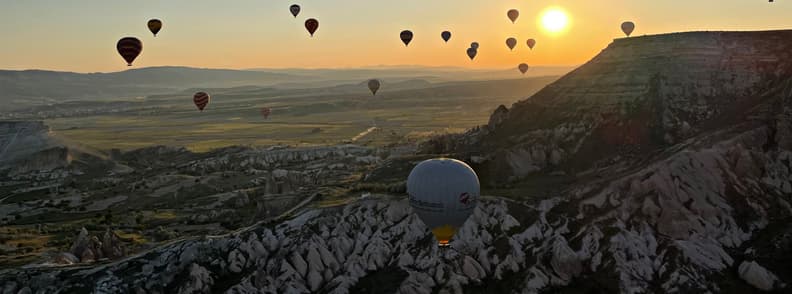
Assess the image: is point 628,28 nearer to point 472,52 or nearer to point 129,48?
point 472,52

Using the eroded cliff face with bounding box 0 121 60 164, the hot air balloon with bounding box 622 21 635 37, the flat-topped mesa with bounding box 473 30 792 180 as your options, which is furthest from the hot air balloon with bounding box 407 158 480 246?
the eroded cliff face with bounding box 0 121 60 164

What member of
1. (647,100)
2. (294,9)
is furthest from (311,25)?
(647,100)

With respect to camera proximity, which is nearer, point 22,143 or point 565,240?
point 565,240

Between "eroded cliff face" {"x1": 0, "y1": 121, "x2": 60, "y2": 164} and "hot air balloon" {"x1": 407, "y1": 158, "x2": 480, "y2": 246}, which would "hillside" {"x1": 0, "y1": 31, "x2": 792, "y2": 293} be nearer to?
"hot air balloon" {"x1": 407, "y1": 158, "x2": 480, "y2": 246}

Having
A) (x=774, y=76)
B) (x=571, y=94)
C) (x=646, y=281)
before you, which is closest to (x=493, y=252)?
(x=646, y=281)

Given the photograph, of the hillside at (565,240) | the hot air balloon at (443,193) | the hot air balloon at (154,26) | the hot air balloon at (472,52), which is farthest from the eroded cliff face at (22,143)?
the hot air balloon at (443,193)

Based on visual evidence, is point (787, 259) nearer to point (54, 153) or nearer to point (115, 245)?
point (115, 245)
